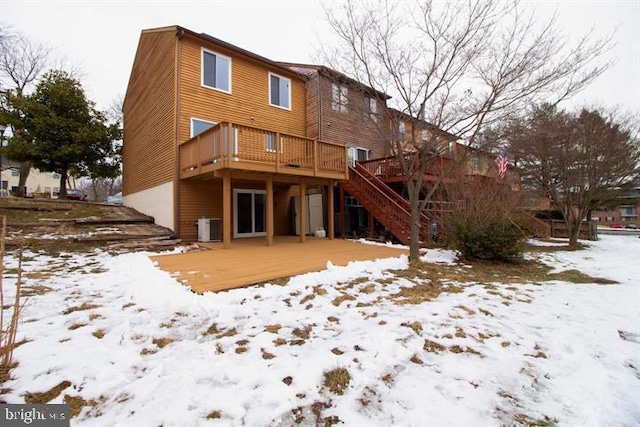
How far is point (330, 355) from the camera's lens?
2.73m

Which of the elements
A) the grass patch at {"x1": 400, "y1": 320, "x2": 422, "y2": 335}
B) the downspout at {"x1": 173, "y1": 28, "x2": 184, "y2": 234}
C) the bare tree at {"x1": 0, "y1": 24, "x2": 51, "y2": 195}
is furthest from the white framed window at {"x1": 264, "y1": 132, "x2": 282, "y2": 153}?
the bare tree at {"x1": 0, "y1": 24, "x2": 51, "y2": 195}

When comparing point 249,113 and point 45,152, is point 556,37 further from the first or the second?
point 45,152

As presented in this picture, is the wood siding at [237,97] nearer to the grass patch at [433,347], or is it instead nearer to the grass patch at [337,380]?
the grass patch at [337,380]

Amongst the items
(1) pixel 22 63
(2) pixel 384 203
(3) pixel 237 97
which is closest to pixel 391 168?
(2) pixel 384 203

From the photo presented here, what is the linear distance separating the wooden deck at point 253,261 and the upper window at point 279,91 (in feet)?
23.4

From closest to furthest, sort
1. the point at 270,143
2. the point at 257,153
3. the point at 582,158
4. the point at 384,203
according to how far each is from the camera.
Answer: the point at 257,153
the point at 270,143
the point at 384,203
the point at 582,158

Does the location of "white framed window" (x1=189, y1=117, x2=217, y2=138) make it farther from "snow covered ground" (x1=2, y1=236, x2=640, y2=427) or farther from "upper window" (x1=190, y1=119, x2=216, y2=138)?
"snow covered ground" (x1=2, y1=236, x2=640, y2=427)

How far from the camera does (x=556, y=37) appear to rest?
19.9 ft

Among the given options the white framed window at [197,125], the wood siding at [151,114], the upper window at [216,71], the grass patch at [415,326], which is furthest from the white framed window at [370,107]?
the wood siding at [151,114]

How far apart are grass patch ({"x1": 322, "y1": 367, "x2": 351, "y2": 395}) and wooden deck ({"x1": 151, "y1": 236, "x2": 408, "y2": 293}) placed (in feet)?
8.74

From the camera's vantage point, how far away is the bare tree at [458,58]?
6.16m

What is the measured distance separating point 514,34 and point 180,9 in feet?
46.3

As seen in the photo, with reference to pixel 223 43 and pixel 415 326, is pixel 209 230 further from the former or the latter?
pixel 415 326

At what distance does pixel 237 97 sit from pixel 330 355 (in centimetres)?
1129
